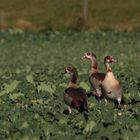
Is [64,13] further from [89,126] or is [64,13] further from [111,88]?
[89,126]

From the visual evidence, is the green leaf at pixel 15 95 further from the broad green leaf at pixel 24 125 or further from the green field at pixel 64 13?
the green field at pixel 64 13

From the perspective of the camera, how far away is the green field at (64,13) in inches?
2434

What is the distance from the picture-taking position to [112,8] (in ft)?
228

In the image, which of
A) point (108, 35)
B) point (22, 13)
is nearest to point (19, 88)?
point (108, 35)

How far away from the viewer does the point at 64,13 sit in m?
68.1

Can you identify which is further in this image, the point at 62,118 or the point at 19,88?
the point at 19,88

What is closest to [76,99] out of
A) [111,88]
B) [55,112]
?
[55,112]

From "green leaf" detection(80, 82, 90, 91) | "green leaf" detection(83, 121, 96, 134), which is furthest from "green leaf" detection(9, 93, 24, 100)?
"green leaf" detection(83, 121, 96, 134)

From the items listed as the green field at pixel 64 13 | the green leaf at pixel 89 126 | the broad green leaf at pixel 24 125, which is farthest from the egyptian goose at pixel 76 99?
the green field at pixel 64 13

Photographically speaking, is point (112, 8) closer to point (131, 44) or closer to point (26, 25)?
point (26, 25)

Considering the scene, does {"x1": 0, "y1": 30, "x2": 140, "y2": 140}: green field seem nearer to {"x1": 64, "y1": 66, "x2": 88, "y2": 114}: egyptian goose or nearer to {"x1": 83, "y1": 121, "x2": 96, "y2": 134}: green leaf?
{"x1": 83, "y1": 121, "x2": 96, "y2": 134}: green leaf

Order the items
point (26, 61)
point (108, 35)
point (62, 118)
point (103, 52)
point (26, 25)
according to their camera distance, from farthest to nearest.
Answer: point (26, 25) < point (108, 35) < point (103, 52) < point (26, 61) < point (62, 118)

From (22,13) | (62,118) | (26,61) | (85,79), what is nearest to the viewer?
(62,118)

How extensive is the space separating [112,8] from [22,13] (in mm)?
8542
